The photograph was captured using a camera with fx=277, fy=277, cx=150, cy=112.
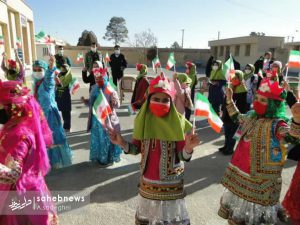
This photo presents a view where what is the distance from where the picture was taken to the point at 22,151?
2121 millimetres

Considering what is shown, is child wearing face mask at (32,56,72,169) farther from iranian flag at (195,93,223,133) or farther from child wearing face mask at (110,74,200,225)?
iranian flag at (195,93,223,133)

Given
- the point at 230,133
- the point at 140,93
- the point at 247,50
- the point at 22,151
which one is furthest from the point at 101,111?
the point at 247,50

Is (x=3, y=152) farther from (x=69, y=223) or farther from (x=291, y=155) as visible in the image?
(x=291, y=155)

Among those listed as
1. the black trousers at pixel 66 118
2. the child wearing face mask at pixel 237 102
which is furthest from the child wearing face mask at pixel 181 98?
the black trousers at pixel 66 118

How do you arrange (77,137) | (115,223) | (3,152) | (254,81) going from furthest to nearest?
(254,81)
(77,137)
(115,223)
(3,152)

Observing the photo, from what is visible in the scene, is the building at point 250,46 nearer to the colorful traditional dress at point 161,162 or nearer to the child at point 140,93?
the child at point 140,93

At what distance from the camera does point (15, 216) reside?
229 cm

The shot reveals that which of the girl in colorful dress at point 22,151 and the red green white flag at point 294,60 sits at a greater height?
the red green white flag at point 294,60

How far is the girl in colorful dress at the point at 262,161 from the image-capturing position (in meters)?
2.84

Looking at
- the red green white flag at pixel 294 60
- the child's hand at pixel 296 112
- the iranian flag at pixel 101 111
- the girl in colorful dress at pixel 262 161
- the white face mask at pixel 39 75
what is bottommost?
the girl in colorful dress at pixel 262 161

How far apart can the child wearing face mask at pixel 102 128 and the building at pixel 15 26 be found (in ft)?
26.2

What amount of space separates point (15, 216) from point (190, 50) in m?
43.7

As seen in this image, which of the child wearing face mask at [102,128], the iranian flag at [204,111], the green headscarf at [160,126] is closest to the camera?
the green headscarf at [160,126]

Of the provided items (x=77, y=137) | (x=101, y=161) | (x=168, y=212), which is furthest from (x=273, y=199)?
(x=77, y=137)
